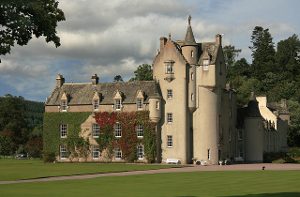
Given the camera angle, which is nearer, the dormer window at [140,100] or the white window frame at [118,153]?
the dormer window at [140,100]

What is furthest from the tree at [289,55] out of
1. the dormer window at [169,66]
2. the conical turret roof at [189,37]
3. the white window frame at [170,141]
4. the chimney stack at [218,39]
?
the white window frame at [170,141]

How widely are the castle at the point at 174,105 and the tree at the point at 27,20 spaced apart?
50362mm

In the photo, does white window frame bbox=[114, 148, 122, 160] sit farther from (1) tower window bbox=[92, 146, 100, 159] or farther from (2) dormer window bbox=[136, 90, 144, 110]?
(2) dormer window bbox=[136, 90, 144, 110]

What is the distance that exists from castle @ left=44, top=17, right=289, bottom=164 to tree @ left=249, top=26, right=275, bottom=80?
68290 mm

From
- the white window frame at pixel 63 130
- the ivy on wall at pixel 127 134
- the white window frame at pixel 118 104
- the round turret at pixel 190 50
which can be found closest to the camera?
the ivy on wall at pixel 127 134

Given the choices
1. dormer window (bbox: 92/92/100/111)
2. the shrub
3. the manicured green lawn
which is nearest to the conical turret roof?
dormer window (bbox: 92/92/100/111)

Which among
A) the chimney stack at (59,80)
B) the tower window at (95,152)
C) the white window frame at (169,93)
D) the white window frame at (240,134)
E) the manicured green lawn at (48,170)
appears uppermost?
the chimney stack at (59,80)

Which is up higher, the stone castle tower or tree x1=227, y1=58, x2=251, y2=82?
tree x1=227, y1=58, x2=251, y2=82

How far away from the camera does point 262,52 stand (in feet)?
478

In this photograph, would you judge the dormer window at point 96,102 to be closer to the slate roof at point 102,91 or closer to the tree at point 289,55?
the slate roof at point 102,91

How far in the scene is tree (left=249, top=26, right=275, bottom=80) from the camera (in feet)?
455

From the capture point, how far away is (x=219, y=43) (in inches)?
2776

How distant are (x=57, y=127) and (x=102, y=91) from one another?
7.84m

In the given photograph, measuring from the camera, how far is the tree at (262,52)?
455 feet
